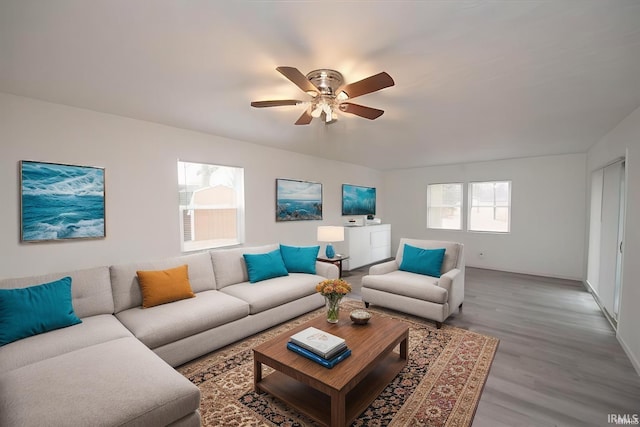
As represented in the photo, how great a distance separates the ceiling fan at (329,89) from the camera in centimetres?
186

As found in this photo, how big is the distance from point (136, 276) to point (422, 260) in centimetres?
338

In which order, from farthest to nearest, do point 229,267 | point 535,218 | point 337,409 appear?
point 535,218
point 229,267
point 337,409

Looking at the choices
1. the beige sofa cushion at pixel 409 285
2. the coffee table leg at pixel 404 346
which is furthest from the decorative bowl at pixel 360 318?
the beige sofa cushion at pixel 409 285

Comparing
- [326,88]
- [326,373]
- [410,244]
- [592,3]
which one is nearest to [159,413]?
[326,373]

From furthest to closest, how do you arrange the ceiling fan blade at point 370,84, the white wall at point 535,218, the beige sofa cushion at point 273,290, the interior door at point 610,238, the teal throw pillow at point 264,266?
the white wall at point 535,218 → the teal throw pillow at point 264,266 → the interior door at point 610,238 → the beige sofa cushion at point 273,290 → the ceiling fan blade at point 370,84

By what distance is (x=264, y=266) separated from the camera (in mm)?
3648

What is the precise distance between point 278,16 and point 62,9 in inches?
44.3

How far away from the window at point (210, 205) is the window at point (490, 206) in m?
5.25

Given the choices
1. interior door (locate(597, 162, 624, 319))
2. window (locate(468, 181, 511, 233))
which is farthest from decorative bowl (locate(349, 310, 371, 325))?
window (locate(468, 181, 511, 233))

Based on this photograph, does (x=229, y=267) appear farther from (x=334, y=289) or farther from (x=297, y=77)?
(x=297, y=77)

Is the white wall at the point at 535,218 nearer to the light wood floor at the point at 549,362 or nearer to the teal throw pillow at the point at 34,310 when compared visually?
the light wood floor at the point at 549,362

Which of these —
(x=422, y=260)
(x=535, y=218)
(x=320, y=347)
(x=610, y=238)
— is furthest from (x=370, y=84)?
(x=535, y=218)

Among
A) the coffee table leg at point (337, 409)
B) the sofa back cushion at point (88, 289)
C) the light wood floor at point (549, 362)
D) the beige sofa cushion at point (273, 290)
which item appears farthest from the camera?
the beige sofa cushion at point (273, 290)

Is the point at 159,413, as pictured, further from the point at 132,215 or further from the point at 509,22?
the point at 509,22
